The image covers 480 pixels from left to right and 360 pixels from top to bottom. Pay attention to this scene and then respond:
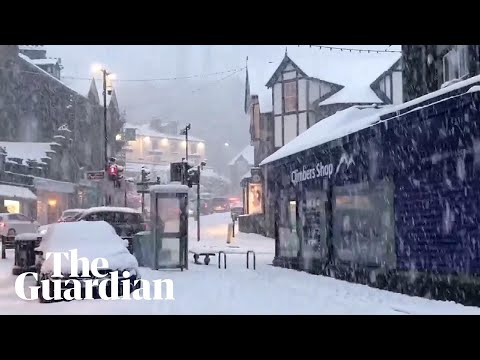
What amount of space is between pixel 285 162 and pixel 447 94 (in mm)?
8950

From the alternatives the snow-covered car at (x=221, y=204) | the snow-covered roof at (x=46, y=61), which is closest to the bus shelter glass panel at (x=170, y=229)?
the snow-covered roof at (x=46, y=61)

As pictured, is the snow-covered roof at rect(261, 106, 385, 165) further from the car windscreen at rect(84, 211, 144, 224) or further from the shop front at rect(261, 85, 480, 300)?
the car windscreen at rect(84, 211, 144, 224)

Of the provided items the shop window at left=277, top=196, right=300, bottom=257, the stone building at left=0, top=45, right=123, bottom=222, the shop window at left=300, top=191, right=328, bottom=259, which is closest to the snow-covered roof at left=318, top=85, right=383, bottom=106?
the shop window at left=277, top=196, right=300, bottom=257

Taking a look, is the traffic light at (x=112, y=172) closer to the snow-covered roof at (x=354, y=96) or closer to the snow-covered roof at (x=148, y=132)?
the snow-covered roof at (x=354, y=96)

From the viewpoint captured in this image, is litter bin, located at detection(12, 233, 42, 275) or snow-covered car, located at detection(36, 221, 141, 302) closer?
snow-covered car, located at detection(36, 221, 141, 302)

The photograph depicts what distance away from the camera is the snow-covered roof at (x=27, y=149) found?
45.0m

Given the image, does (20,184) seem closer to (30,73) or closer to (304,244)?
(30,73)

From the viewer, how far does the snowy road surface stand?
35.3 ft

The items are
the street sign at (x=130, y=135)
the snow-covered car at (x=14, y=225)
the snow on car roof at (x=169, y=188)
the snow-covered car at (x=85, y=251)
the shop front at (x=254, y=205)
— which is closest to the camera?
the snow-covered car at (x=85, y=251)

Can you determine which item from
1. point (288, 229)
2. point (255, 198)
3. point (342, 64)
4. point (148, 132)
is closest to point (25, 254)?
point (288, 229)

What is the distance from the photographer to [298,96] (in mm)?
37188

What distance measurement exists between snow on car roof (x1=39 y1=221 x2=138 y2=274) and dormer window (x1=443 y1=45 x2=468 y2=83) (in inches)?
364

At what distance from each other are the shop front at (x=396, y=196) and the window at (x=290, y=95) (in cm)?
1818

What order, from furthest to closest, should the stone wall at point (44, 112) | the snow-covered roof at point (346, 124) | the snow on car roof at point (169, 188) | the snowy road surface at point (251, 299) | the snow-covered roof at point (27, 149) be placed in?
the stone wall at point (44, 112)
the snow-covered roof at point (27, 149)
the snow on car roof at point (169, 188)
the snow-covered roof at point (346, 124)
the snowy road surface at point (251, 299)
